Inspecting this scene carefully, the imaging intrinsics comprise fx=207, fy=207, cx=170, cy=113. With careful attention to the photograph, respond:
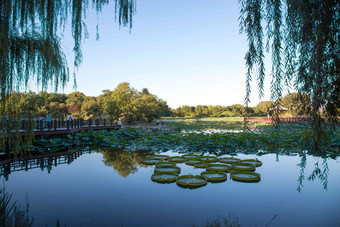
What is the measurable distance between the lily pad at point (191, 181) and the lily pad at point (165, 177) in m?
0.19

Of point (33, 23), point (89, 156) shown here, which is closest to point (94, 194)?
point (33, 23)

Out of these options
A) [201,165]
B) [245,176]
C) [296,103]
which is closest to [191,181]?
[201,165]

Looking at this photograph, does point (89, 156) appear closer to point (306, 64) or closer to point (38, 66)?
point (38, 66)

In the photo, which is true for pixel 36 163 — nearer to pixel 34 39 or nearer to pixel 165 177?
pixel 165 177

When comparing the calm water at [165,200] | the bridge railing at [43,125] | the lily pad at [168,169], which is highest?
the bridge railing at [43,125]

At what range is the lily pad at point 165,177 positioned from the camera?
523cm

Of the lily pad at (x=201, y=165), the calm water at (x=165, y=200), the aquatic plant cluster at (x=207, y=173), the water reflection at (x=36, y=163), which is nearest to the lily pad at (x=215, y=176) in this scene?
the aquatic plant cluster at (x=207, y=173)

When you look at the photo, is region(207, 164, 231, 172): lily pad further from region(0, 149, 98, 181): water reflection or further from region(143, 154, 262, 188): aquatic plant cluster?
region(0, 149, 98, 181): water reflection

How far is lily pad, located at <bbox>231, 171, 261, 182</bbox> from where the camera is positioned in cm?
524

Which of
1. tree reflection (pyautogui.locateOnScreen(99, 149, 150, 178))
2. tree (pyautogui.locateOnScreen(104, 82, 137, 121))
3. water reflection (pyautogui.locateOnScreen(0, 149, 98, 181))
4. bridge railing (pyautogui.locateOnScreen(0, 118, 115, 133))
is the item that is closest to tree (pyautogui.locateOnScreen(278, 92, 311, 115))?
bridge railing (pyautogui.locateOnScreen(0, 118, 115, 133))

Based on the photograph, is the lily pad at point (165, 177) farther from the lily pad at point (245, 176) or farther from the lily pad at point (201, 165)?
the lily pad at point (245, 176)

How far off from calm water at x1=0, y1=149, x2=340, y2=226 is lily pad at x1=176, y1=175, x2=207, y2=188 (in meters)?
0.10

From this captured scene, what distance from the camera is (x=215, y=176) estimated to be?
17.7 ft

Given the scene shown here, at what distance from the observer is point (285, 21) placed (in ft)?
6.23
